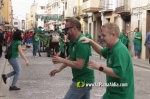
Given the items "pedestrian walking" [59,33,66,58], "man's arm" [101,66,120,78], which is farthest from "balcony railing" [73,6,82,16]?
"man's arm" [101,66,120,78]

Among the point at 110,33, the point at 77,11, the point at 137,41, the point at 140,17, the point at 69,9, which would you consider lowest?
the point at 137,41

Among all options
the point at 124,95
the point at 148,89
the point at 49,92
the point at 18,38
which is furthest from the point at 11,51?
the point at 124,95

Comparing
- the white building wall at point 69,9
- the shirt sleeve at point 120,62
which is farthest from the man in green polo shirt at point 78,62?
the white building wall at point 69,9

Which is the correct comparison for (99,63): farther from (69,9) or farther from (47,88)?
(69,9)

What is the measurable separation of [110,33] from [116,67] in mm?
390

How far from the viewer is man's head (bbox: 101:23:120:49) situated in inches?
161

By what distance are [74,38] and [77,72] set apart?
0.46 m

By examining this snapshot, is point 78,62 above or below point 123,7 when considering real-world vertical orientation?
below

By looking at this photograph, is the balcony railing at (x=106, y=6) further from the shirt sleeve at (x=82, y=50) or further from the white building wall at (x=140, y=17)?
the shirt sleeve at (x=82, y=50)

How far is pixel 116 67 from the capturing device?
3.96 m

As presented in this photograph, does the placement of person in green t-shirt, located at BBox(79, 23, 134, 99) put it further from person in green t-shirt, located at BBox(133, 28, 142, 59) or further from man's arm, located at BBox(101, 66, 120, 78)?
person in green t-shirt, located at BBox(133, 28, 142, 59)

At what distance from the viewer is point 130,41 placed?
85.5ft

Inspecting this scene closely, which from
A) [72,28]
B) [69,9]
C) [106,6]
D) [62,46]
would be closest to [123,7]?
[106,6]

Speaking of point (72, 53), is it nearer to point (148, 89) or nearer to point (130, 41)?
point (148, 89)
